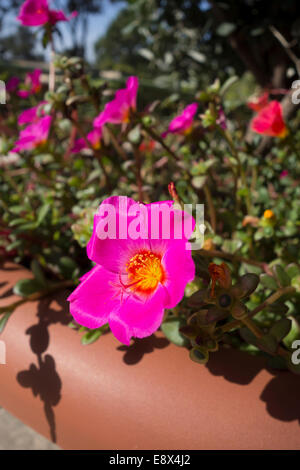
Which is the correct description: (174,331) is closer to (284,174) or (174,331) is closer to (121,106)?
(121,106)

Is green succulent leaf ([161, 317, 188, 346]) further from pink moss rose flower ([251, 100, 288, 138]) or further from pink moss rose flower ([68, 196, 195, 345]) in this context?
pink moss rose flower ([251, 100, 288, 138])

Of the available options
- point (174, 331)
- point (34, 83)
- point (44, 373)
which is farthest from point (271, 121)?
point (34, 83)

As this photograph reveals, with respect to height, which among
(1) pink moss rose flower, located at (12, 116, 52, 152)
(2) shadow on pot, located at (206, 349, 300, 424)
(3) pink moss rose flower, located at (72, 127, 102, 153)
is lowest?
(2) shadow on pot, located at (206, 349, 300, 424)

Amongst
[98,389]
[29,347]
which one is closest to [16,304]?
[29,347]

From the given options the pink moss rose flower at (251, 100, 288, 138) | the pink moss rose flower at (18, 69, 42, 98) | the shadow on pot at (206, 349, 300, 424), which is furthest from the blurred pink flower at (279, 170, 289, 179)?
the pink moss rose flower at (18, 69, 42, 98)

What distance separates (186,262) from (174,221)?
1.5 inches

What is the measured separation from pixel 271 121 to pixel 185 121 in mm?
149

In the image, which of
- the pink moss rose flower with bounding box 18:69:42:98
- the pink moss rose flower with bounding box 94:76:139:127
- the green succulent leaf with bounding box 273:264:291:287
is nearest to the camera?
the green succulent leaf with bounding box 273:264:291:287

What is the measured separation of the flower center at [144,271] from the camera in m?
0.37

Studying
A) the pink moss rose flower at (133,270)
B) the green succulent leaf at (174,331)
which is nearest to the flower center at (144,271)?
the pink moss rose flower at (133,270)

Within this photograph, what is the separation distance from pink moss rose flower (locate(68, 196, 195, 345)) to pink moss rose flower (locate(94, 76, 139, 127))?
30 cm

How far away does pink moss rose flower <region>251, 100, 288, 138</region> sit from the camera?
0.67 m

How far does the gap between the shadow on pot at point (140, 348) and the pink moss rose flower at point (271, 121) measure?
0.39 meters
